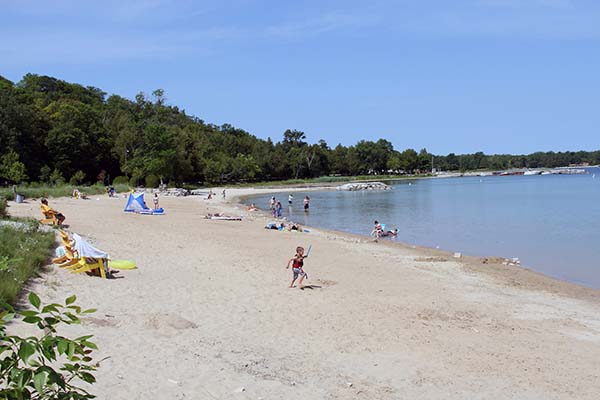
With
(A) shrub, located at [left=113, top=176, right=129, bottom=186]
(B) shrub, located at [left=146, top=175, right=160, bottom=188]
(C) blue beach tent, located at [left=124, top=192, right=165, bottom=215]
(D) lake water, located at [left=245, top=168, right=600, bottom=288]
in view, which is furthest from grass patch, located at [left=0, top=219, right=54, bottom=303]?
(A) shrub, located at [left=113, top=176, right=129, bottom=186]

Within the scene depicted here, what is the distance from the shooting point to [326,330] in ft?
32.9

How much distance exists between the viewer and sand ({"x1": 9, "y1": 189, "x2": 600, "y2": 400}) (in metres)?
7.38

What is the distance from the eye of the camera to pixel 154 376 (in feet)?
23.5

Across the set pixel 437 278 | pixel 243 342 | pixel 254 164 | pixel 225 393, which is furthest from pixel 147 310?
pixel 254 164

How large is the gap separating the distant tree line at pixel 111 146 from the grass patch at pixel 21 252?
40.9 metres

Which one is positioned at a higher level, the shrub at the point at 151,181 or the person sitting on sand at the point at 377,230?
the shrub at the point at 151,181

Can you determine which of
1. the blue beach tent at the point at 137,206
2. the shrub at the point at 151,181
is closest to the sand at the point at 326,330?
the blue beach tent at the point at 137,206

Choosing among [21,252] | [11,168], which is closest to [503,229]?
[21,252]

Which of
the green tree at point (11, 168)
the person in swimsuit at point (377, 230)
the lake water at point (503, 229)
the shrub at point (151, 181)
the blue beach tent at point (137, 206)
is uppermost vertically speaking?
the green tree at point (11, 168)

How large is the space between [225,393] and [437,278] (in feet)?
37.3

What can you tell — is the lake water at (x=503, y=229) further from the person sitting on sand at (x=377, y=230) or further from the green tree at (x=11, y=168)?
the green tree at (x=11, y=168)

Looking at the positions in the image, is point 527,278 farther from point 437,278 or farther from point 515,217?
point 515,217

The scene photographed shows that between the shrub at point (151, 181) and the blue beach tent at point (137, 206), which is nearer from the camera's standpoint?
the blue beach tent at point (137, 206)

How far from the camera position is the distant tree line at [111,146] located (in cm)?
6336
